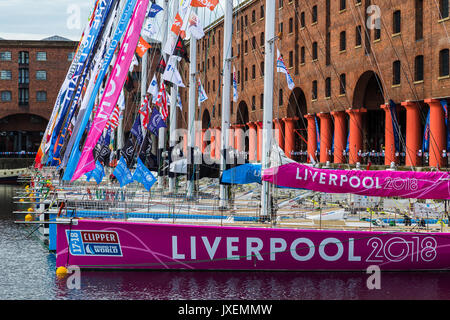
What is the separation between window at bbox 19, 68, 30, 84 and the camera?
102 metres

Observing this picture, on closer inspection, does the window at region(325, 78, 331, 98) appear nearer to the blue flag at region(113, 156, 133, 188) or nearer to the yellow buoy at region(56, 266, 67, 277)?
the blue flag at region(113, 156, 133, 188)

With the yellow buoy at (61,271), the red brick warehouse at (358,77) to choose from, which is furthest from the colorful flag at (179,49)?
the yellow buoy at (61,271)

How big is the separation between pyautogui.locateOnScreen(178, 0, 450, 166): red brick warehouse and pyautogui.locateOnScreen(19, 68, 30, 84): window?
44.6 meters

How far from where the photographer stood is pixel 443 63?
3853 centimetres

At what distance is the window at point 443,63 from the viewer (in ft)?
125

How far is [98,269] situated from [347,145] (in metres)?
34.2

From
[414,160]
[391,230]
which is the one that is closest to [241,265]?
[391,230]

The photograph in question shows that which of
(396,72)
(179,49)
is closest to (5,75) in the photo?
(396,72)

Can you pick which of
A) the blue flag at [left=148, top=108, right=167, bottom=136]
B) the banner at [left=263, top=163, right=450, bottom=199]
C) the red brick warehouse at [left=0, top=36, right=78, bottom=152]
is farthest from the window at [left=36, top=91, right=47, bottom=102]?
the banner at [left=263, top=163, right=450, bottom=199]

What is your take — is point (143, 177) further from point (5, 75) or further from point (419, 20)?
point (5, 75)

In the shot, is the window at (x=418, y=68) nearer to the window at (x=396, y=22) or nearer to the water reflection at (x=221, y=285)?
the window at (x=396, y=22)

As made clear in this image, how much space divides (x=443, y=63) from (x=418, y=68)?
2.75 m
